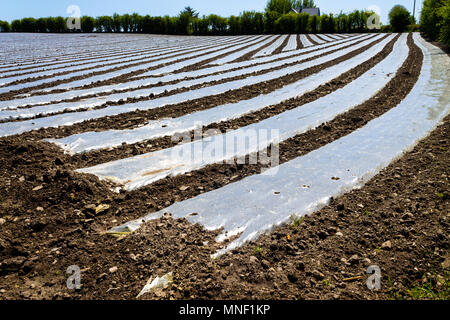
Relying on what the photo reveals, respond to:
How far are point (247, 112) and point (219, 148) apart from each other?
1.34 meters

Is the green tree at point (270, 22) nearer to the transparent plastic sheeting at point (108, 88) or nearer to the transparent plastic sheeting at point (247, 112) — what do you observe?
the transparent plastic sheeting at point (108, 88)

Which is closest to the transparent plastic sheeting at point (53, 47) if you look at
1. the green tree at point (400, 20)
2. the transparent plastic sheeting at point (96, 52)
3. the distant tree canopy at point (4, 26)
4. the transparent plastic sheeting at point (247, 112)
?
the transparent plastic sheeting at point (96, 52)

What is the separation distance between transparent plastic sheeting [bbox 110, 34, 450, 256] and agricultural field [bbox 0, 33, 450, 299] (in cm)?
1

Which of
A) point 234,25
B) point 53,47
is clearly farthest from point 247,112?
point 234,25

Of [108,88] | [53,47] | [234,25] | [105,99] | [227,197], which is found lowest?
[227,197]

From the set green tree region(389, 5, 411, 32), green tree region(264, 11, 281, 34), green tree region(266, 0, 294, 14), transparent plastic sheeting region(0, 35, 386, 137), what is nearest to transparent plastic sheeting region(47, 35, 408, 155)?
transparent plastic sheeting region(0, 35, 386, 137)

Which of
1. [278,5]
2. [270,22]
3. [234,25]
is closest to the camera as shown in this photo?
[270,22]

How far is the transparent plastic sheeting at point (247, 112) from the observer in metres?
3.48

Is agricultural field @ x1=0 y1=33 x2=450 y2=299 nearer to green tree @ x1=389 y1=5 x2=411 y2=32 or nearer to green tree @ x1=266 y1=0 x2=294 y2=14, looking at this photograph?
green tree @ x1=389 y1=5 x2=411 y2=32

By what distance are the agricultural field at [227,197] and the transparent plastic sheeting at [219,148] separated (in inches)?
0.8

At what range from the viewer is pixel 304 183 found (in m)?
2.57

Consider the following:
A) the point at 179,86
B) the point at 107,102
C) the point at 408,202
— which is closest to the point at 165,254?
the point at 408,202

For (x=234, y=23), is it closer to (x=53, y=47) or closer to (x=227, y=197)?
(x=53, y=47)

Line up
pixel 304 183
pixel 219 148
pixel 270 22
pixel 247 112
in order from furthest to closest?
pixel 270 22 < pixel 247 112 < pixel 219 148 < pixel 304 183
